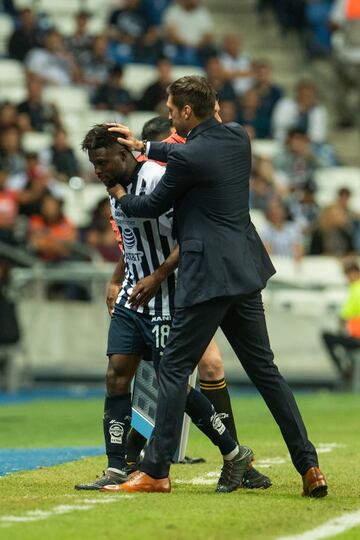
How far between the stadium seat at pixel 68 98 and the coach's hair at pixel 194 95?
1362cm

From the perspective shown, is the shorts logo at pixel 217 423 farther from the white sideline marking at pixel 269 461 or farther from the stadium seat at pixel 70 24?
the stadium seat at pixel 70 24

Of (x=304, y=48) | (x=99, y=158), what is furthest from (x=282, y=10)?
(x=99, y=158)

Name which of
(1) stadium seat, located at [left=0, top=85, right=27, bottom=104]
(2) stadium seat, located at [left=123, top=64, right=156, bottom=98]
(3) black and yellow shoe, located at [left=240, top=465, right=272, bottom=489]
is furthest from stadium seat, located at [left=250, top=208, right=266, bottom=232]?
(3) black and yellow shoe, located at [left=240, top=465, right=272, bottom=489]

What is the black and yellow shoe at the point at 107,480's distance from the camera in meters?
8.11

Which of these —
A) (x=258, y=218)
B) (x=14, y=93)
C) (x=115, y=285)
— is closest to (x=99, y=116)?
(x=14, y=93)

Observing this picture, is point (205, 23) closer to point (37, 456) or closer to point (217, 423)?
point (37, 456)

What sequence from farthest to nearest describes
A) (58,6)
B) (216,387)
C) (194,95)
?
(58,6) → (216,387) → (194,95)

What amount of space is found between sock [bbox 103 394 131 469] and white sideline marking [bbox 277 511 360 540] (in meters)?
1.50

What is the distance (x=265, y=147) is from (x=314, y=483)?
1465 cm

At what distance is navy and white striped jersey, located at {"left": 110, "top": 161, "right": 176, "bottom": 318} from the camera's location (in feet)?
26.9

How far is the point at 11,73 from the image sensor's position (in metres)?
21.6

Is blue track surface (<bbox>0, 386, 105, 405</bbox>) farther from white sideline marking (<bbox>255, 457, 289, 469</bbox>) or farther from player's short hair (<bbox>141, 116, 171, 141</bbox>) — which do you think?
player's short hair (<bbox>141, 116, 171, 141</bbox>)

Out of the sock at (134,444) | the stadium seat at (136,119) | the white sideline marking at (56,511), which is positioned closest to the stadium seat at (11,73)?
the stadium seat at (136,119)

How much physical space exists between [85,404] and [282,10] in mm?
11057
